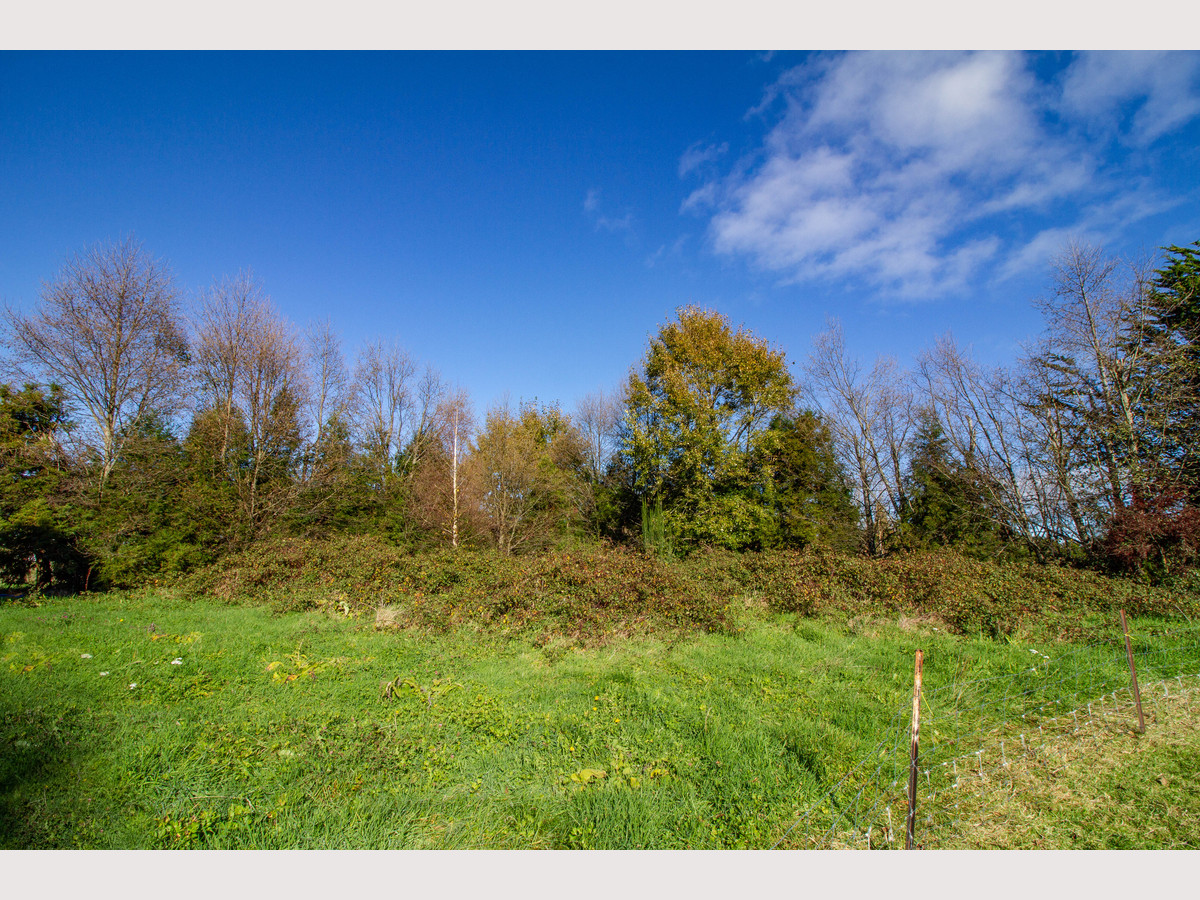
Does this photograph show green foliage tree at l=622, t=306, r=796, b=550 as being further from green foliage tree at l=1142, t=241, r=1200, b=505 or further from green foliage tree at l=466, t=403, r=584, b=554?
green foliage tree at l=1142, t=241, r=1200, b=505

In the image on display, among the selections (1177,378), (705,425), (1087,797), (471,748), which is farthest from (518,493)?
(1177,378)

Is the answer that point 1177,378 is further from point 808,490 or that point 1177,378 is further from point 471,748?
point 471,748

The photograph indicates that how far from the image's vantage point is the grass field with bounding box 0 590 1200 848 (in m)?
3.17

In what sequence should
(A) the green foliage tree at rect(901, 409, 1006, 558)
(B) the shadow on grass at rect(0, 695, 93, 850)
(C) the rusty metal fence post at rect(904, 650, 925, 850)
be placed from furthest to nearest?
(A) the green foliage tree at rect(901, 409, 1006, 558)
(B) the shadow on grass at rect(0, 695, 93, 850)
(C) the rusty metal fence post at rect(904, 650, 925, 850)

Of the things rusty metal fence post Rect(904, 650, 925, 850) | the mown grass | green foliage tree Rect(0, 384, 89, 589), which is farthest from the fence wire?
green foliage tree Rect(0, 384, 89, 589)

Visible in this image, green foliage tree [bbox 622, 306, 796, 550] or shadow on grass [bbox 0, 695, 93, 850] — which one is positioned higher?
green foliage tree [bbox 622, 306, 796, 550]

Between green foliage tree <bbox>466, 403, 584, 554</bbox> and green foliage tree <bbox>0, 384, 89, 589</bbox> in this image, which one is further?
green foliage tree <bbox>466, 403, 584, 554</bbox>

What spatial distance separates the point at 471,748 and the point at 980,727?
A: 4.88 metres

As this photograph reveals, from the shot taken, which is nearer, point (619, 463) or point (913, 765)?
point (913, 765)

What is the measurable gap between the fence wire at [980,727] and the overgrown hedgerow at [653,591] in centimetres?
149

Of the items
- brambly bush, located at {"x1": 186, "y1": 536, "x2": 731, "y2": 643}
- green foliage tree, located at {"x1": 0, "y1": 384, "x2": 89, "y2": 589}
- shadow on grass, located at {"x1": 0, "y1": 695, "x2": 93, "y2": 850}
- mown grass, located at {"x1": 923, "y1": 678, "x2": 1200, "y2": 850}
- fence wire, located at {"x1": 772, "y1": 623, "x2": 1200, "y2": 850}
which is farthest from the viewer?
green foliage tree, located at {"x1": 0, "y1": 384, "x2": 89, "y2": 589}

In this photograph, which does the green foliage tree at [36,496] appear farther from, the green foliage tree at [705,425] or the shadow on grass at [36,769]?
the green foliage tree at [705,425]

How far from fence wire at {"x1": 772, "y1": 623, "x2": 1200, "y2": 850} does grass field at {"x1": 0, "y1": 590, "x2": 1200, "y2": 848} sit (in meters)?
0.12

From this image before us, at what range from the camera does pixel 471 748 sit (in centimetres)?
433
